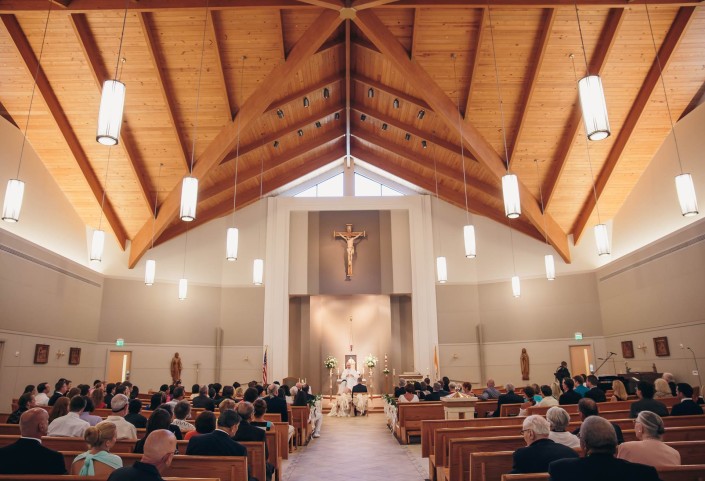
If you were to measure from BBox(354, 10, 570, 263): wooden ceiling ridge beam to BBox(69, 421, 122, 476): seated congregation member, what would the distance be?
775 cm

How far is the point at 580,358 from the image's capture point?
13.3 m

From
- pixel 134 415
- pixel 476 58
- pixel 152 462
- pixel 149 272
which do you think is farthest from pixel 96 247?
pixel 152 462

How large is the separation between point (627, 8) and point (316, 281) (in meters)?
10.9

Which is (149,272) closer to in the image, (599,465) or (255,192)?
(255,192)

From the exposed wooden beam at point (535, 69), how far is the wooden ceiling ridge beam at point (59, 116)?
8.87 metres

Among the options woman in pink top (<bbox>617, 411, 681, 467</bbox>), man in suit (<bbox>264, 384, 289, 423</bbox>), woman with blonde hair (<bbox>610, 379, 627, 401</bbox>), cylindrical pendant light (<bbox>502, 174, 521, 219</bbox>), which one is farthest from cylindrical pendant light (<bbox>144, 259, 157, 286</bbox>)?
woman in pink top (<bbox>617, 411, 681, 467</bbox>)

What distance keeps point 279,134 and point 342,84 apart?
82.5 inches

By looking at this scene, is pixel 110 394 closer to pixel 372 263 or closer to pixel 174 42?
pixel 174 42

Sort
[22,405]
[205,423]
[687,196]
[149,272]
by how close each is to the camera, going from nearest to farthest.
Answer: [205,423] → [22,405] → [687,196] → [149,272]

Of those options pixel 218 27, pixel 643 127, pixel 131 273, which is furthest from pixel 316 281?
pixel 643 127

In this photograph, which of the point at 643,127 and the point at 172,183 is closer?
the point at 643,127

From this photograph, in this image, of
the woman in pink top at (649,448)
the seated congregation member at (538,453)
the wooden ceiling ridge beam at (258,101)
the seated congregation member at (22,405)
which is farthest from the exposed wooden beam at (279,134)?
the woman in pink top at (649,448)

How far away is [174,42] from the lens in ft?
29.3

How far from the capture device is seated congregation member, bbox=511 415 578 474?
309cm
